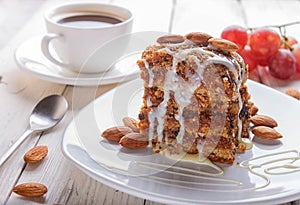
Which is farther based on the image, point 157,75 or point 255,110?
point 255,110

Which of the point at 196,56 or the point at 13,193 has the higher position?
the point at 196,56

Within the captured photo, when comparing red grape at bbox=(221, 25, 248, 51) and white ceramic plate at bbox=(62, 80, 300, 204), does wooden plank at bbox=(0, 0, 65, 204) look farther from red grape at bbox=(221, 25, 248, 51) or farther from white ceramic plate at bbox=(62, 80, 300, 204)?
red grape at bbox=(221, 25, 248, 51)

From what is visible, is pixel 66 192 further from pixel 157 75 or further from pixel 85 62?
pixel 85 62

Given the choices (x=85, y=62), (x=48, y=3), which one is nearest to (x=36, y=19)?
(x=48, y=3)

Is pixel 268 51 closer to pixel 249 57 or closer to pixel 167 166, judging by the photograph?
pixel 249 57

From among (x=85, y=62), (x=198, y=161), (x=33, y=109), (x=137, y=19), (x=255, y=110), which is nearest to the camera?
(x=198, y=161)

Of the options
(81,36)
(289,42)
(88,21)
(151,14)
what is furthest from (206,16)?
(81,36)
